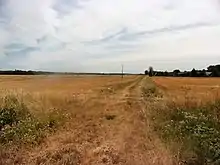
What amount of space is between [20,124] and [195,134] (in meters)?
4.94

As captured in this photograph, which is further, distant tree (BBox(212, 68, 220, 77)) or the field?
distant tree (BBox(212, 68, 220, 77))

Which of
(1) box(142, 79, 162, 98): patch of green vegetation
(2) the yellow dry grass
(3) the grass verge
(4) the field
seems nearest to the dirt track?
(4) the field

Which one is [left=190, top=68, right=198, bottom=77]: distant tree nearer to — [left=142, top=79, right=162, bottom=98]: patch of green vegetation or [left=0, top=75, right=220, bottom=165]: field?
[left=142, top=79, right=162, bottom=98]: patch of green vegetation

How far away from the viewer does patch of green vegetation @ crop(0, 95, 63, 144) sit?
357 inches

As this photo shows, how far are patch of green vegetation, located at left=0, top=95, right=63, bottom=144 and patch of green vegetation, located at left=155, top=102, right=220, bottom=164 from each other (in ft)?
10.8

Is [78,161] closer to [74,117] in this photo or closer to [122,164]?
[122,164]

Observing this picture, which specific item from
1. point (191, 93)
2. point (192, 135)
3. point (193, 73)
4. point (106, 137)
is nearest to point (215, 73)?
point (193, 73)

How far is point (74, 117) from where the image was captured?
13.6m

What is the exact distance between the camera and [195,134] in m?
8.12

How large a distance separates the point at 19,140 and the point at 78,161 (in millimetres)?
2174

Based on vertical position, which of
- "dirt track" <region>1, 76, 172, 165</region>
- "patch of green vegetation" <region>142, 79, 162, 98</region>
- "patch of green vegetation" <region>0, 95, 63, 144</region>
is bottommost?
"patch of green vegetation" <region>142, 79, 162, 98</region>

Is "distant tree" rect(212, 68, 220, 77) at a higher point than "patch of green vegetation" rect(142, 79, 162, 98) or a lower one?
higher

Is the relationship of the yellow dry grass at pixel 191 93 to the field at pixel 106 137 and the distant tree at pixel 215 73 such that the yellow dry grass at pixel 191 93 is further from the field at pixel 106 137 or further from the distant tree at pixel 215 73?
the distant tree at pixel 215 73


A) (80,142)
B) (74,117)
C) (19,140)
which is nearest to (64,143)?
(80,142)
